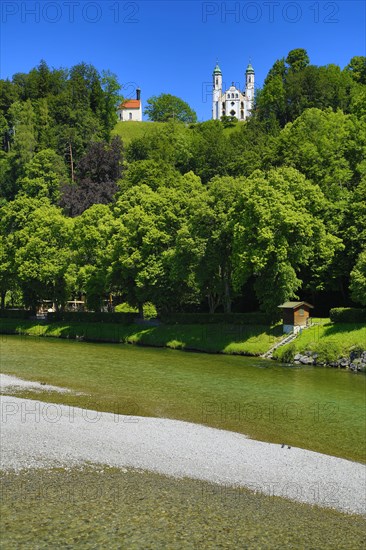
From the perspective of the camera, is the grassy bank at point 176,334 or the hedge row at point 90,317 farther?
the hedge row at point 90,317

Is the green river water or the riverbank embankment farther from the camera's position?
the riverbank embankment

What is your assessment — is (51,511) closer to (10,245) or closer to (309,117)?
(10,245)

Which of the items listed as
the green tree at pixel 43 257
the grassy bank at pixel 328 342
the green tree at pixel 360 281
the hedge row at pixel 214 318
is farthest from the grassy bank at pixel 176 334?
the green tree at pixel 360 281

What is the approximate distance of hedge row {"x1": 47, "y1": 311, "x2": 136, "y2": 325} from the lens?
7275cm

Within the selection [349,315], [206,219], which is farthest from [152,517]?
[206,219]

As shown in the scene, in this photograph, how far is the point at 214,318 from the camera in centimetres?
6388

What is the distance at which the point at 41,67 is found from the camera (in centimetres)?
15700

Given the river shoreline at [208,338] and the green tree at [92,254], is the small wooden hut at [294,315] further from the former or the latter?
the green tree at [92,254]

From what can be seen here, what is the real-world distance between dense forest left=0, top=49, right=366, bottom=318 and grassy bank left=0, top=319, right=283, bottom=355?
3301 mm

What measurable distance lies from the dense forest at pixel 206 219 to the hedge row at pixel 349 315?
1224 mm

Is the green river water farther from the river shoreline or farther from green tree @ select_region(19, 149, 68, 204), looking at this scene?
green tree @ select_region(19, 149, 68, 204)

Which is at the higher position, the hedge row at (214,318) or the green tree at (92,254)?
the green tree at (92,254)

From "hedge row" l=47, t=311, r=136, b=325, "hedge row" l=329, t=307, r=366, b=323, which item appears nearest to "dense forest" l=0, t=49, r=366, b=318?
"hedge row" l=329, t=307, r=366, b=323

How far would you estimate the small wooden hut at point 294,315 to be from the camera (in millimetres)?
54753
